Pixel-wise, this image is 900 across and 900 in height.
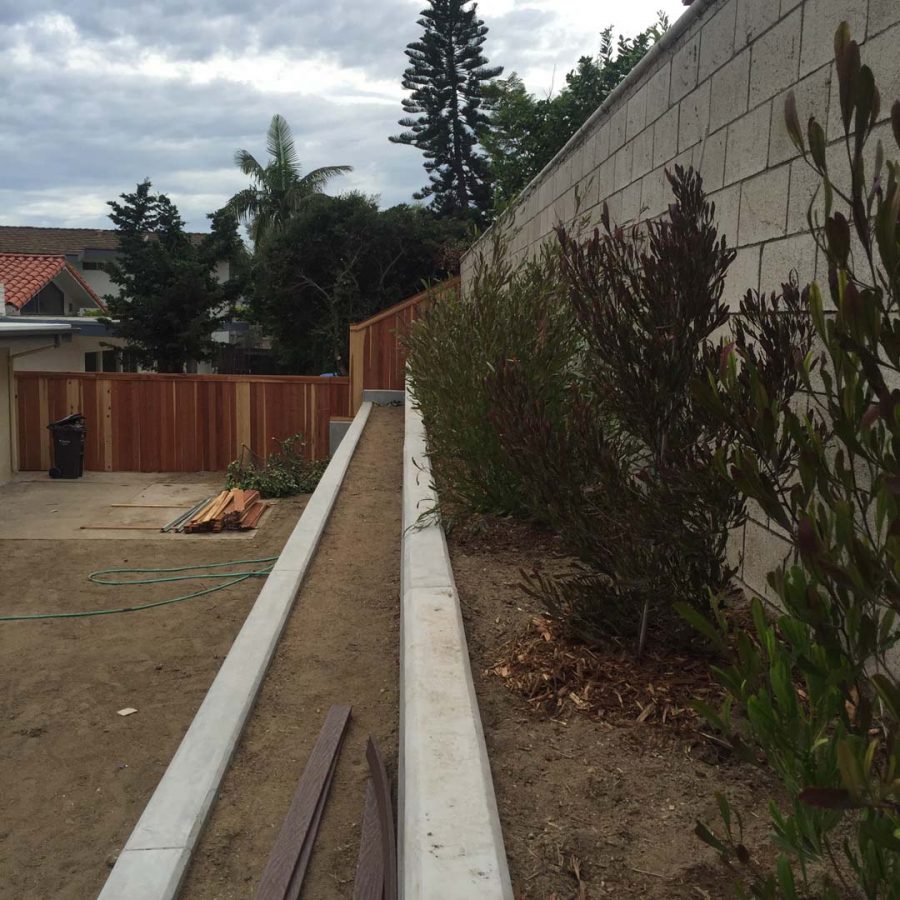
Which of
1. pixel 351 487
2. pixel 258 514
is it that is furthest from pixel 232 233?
pixel 351 487

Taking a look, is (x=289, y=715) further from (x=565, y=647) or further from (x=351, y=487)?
(x=351, y=487)

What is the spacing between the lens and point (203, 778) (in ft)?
11.5

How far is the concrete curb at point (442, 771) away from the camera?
2209mm

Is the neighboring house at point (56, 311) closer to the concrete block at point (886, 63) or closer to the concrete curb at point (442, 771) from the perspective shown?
the concrete curb at point (442, 771)

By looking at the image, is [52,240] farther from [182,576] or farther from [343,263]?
[182,576]

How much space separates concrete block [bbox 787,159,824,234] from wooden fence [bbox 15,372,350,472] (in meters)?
15.0

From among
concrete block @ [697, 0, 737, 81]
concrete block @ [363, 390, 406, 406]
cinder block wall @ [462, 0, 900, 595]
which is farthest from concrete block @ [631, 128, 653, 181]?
concrete block @ [363, 390, 406, 406]

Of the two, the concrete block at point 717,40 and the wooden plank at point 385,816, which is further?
the concrete block at point 717,40

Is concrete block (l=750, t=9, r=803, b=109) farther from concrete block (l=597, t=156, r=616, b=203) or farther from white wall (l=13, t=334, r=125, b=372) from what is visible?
white wall (l=13, t=334, r=125, b=372)

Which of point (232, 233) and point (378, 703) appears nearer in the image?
point (378, 703)

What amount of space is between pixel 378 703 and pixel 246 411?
48.9 feet

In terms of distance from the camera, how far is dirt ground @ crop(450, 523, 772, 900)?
2309 mm

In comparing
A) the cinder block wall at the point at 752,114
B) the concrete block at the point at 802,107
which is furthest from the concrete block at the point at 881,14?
the concrete block at the point at 802,107

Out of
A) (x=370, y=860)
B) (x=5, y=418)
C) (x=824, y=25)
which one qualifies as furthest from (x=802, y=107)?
(x=5, y=418)
